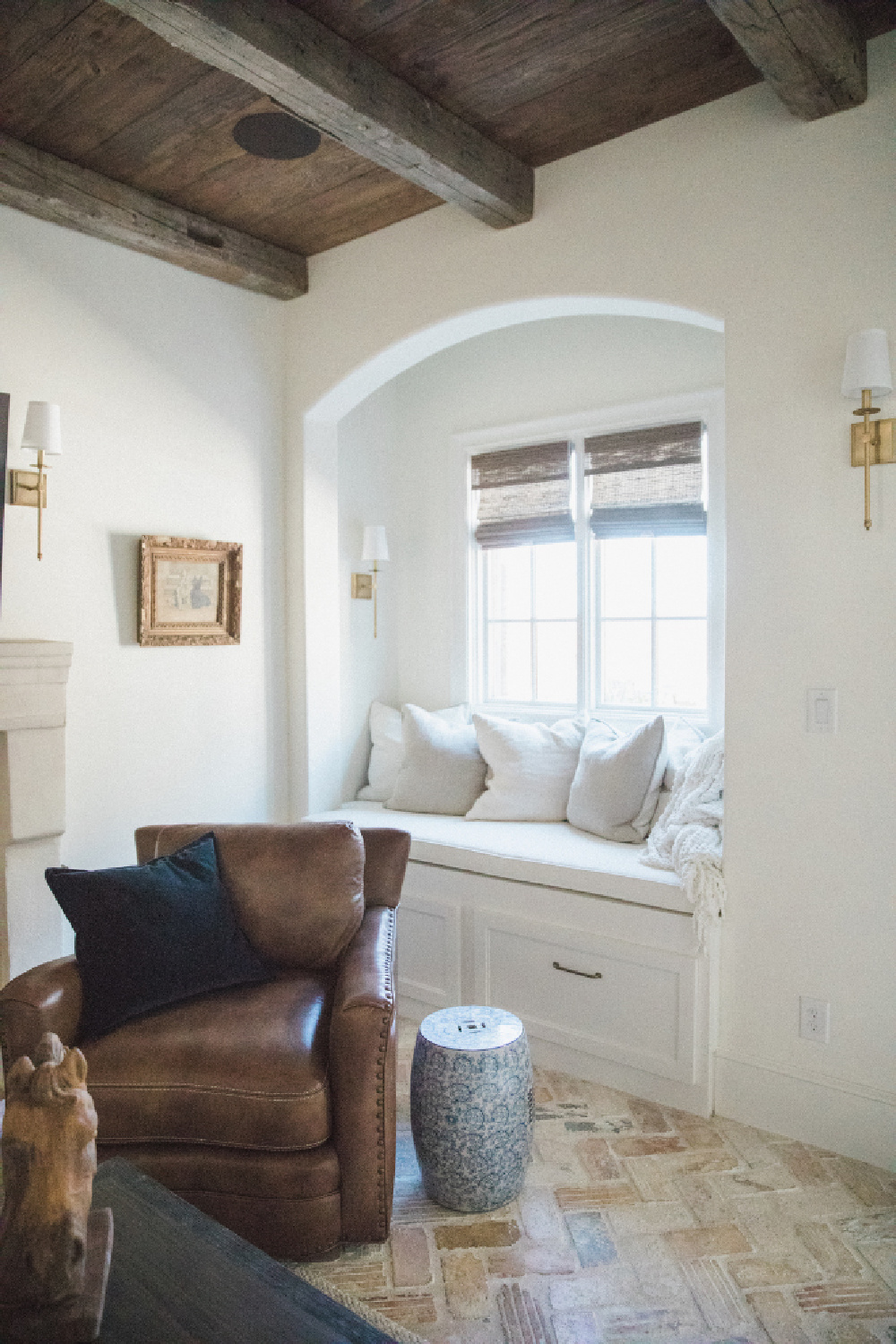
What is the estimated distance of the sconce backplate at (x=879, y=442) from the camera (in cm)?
233

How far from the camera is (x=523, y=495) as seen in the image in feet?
13.3

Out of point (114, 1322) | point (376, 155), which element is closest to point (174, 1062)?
point (114, 1322)

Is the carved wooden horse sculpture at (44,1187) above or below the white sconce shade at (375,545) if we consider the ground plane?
below

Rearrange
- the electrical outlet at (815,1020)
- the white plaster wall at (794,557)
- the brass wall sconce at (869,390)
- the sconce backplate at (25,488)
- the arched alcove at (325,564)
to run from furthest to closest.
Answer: the arched alcove at (325,564) < the sconce backplate at (25,488) < the electrical outlet at (815,1020) < the white plaster wall at (794,557) < the brass wall sconce at (869,390)

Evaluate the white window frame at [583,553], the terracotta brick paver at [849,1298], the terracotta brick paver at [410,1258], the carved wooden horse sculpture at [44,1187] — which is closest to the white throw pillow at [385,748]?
the white window frame at [583,553]

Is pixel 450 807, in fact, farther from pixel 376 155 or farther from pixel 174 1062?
pixel 376 155

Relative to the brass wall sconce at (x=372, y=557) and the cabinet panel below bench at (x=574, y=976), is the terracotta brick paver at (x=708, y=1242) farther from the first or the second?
the brass wall sconce at (x=372, y=557)

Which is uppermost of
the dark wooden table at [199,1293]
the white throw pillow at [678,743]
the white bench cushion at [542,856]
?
the white throw pillow at [678,743]

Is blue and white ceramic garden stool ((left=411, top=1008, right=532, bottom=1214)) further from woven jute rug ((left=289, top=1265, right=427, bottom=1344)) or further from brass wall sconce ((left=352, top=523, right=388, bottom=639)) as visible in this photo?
brass wall sconce ((left=352, top=523, right=388, bottom=639))

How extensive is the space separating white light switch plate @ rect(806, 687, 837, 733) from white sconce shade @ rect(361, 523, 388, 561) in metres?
2.06

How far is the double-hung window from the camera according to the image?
362 cm

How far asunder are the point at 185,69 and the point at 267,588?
184cm

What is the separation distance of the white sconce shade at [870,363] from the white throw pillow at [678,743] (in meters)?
1.40

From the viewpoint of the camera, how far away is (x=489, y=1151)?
220cm
